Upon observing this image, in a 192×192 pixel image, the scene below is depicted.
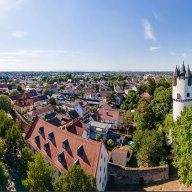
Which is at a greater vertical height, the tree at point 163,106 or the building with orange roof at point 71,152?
the tree at point 163,106

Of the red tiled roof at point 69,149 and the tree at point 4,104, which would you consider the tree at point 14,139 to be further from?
the tree at point 4,104

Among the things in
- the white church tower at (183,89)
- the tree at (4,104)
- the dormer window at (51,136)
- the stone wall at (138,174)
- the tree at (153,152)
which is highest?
the white church tower at (183,89)

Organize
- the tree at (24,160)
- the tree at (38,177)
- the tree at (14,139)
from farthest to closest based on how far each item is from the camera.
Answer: the tree at (14,139)
the tree at (24,160)
the tree at (38,177)

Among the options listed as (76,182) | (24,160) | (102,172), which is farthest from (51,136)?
(76,182)

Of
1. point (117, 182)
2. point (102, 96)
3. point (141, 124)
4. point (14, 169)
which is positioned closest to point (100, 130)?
point (141, 124)

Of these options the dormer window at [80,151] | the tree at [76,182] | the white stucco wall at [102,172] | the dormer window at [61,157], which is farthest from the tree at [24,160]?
the white stucco wall at [102,172]

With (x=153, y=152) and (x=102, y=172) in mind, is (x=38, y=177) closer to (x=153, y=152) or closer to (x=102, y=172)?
(x=102, y=172)

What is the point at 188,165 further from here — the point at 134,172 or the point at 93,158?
the point at 93,158
